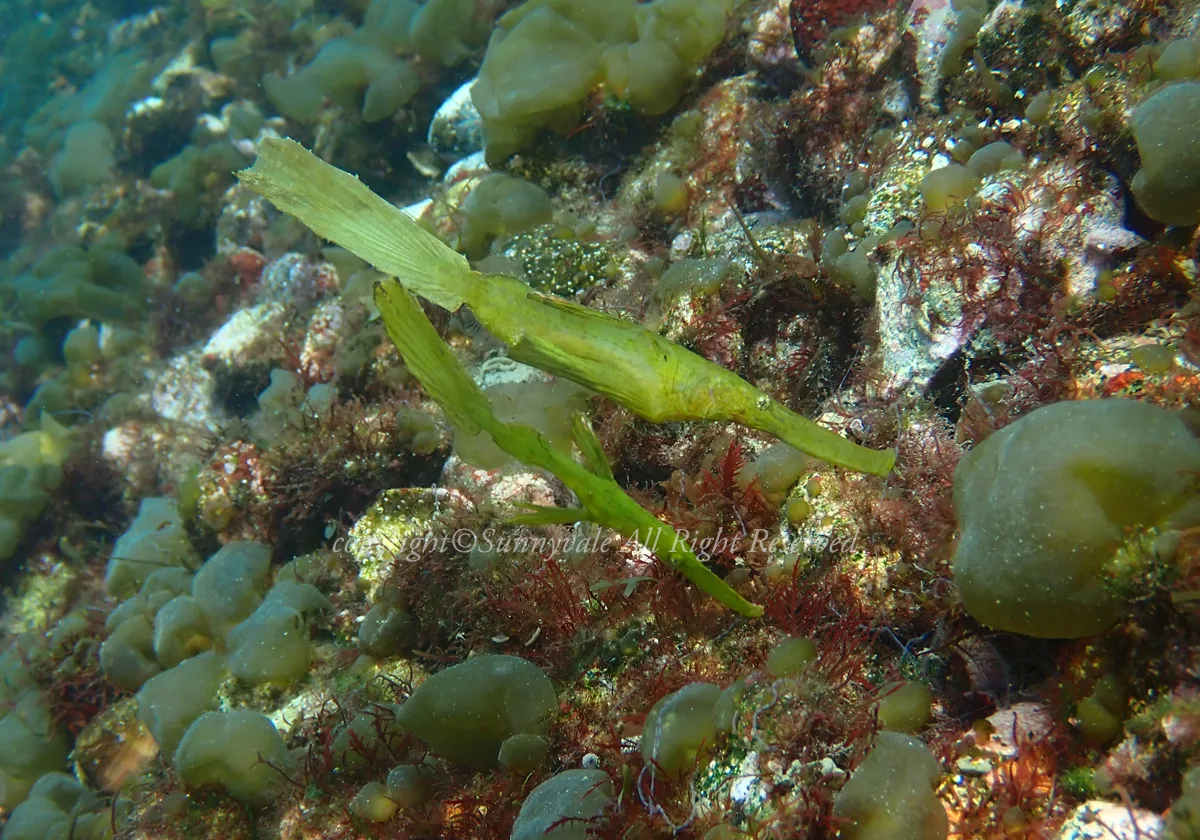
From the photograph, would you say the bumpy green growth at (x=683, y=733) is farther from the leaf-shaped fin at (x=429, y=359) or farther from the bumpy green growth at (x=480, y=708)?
the leaf-shaped fin at (x=429, y=359)

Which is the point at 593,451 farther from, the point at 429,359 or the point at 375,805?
the point at 375,805

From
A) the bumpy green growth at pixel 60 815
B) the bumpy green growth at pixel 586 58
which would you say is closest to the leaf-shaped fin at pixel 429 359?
the bumpy green growth at pixel 60 815

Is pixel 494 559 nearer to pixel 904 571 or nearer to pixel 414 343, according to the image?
pixel 414 343

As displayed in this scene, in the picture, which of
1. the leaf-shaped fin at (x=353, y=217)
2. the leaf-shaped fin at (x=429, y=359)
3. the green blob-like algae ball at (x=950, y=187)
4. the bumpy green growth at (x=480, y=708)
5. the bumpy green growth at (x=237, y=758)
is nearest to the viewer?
the leaf-shaped fin at (x=429, y=359)

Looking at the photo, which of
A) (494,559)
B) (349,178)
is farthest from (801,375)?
(349,178)

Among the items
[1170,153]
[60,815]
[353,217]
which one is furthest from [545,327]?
[60,815]

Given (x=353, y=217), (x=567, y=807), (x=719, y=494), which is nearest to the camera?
(x=567, y=807)

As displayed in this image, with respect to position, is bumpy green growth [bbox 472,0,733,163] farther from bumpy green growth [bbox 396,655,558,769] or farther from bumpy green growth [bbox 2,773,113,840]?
bumpy green growth [bbox 2,773,113,840]
